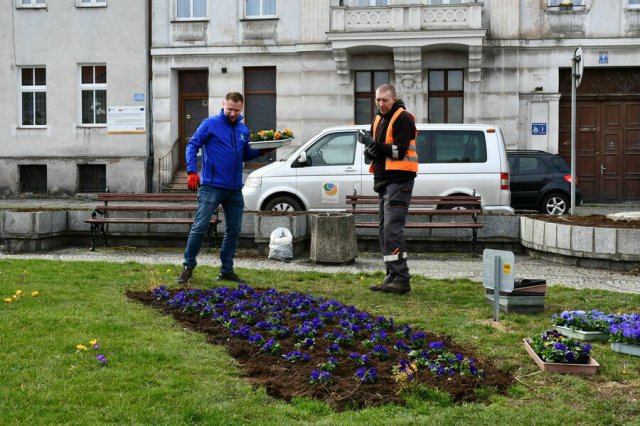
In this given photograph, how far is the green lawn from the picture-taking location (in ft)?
16.0

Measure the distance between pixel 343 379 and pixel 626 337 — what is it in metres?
2.23

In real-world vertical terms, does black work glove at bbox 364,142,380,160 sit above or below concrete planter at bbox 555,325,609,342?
above

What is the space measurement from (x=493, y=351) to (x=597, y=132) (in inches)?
840

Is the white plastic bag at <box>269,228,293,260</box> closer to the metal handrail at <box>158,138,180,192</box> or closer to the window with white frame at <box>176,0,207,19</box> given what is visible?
the metal handrail at <box>158,138,180,192</box>

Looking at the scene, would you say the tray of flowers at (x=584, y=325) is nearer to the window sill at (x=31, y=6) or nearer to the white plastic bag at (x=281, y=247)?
the white plastic bag at (x=281, y=247)

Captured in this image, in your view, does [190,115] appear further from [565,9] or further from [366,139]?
[366,139]

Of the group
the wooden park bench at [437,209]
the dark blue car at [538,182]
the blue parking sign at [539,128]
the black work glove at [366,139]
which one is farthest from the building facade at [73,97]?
the black work glove at [366,139]

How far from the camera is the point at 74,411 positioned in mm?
4848

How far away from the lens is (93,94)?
2906 cm

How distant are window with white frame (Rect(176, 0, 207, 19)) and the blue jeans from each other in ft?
63.6

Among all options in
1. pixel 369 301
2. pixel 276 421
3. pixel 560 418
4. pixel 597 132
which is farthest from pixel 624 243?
pixel 597 132

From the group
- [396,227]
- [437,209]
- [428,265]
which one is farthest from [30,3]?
[396,227]

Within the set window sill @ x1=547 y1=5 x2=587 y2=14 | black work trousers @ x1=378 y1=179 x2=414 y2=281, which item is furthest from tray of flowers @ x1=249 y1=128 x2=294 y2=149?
window sill @ x1=547 y1=5 x2=587 y2=14

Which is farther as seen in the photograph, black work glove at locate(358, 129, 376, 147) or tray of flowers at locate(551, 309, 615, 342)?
black work glove at locate(358, 129, 376, 147)
